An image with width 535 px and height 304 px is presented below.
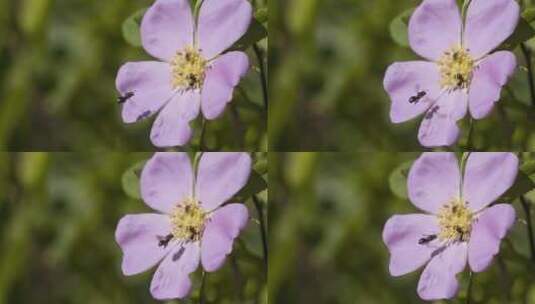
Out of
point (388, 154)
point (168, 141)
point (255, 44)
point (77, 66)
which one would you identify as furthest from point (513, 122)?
point (77, 66)

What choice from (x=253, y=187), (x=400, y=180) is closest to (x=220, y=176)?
(x=253, y=187)

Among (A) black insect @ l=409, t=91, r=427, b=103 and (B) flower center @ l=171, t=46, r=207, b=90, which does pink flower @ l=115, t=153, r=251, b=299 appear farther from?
(A) black insect @ l=409, t=91, r=427, b=103

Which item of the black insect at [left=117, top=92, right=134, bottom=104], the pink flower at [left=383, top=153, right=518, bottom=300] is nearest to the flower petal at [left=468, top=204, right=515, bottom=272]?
the pink flower at [left=383, top=153, right=518, bottom=300]

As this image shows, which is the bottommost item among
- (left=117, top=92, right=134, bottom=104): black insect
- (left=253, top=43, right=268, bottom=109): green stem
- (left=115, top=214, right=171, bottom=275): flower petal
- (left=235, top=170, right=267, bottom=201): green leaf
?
(left=115, top=214, right=171, bottom=275): flower petal

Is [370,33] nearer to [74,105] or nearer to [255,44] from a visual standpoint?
[255,44]

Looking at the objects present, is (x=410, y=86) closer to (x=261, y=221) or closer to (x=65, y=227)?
(x=261, y=221)

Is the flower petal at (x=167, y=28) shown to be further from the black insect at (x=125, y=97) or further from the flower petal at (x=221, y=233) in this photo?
the flower petal at (x=221, y=233)
